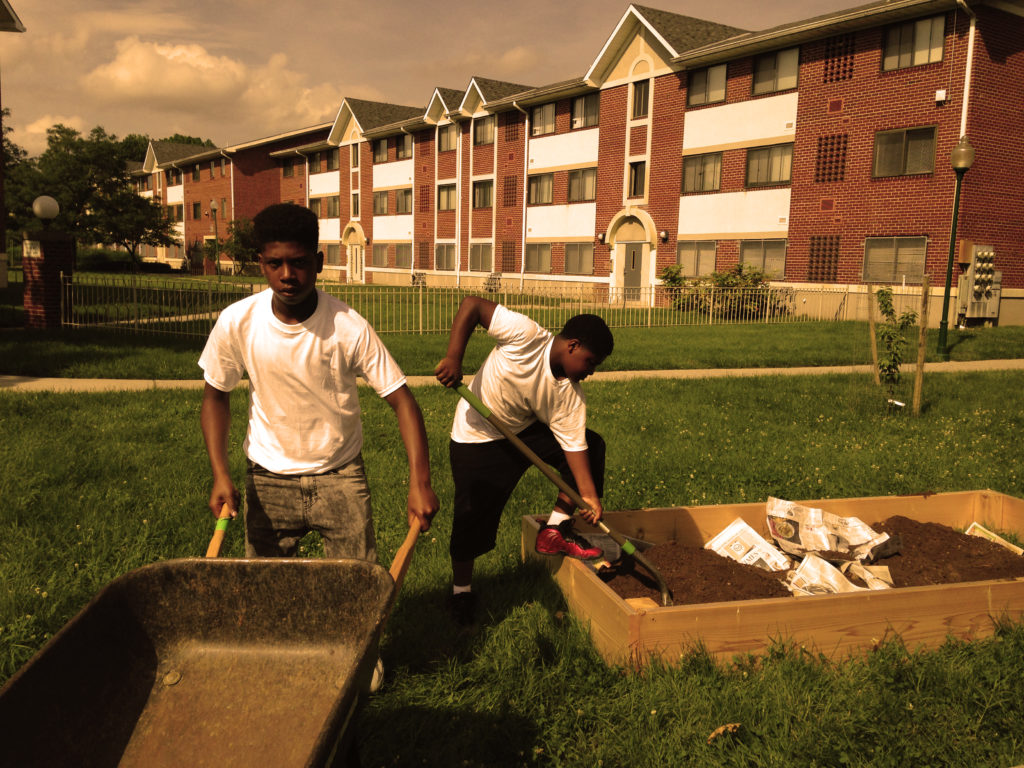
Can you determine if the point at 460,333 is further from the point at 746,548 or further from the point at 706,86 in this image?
the point at 706,86

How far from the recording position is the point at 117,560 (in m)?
4.54

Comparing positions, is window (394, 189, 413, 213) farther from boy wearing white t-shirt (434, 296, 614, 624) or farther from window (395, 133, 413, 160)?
boy wearing white t-shirt (434, 296, 614, 624)

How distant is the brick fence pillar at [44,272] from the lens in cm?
1538

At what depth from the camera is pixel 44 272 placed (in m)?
15.5

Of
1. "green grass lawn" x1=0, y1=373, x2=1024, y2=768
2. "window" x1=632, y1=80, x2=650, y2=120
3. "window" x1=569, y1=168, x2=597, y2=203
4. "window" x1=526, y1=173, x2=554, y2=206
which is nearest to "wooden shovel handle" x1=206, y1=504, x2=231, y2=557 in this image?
"green grass lawn" x1=0, y1=373, x2=1024, y2=768

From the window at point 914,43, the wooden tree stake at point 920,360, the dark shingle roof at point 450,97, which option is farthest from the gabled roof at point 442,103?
the wooden tree stake at point 920,360

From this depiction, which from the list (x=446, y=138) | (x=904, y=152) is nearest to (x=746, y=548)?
(x=904, y=152)

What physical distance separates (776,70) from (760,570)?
2597cm

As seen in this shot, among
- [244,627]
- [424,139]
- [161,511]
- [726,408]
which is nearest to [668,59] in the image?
[424,139]

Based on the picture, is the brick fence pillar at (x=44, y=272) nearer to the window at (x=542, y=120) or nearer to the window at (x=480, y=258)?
the window at (x=542, y=120)

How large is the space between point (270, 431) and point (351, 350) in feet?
1.62

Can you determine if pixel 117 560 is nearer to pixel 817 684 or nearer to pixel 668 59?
pixel 817 684

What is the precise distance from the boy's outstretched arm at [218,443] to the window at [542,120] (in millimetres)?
34109

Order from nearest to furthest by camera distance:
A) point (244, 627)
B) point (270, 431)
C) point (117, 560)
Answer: point (244, 627), point (270, 431), point (117, 560)
